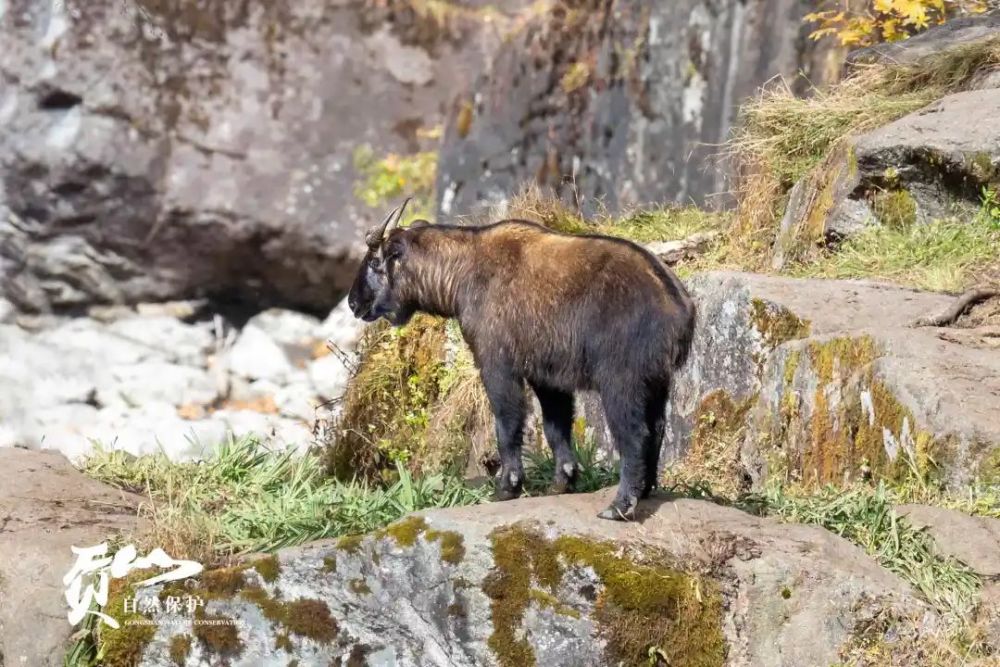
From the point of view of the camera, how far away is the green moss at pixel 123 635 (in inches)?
243

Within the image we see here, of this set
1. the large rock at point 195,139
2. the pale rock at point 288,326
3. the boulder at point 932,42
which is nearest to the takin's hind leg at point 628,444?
the boulder at point 932,42

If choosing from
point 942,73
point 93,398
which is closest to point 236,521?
point 942,73

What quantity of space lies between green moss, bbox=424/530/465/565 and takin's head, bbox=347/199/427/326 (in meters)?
1.71

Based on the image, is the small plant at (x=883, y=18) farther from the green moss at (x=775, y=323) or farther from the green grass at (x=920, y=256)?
the green moss at (x=775, y=323)

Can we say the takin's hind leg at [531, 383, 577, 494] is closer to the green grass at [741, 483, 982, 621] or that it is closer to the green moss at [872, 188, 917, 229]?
the green grass at [741, 483, 982, 621]

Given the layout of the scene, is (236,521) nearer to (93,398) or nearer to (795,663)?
(795,663)

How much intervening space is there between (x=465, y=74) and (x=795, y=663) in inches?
580

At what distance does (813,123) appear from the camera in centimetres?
1089

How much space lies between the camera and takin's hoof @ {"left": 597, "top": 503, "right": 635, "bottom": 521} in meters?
5.95

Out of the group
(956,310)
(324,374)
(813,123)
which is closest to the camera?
(956,310)

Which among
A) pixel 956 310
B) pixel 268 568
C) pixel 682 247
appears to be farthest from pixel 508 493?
pixel 682 247

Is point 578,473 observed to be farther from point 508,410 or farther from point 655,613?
point 655,613

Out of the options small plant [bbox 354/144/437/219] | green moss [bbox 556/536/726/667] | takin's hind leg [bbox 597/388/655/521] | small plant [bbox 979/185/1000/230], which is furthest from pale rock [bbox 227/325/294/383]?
green moss [bbox 556/536/726/667]

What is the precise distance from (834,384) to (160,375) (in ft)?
36.8
